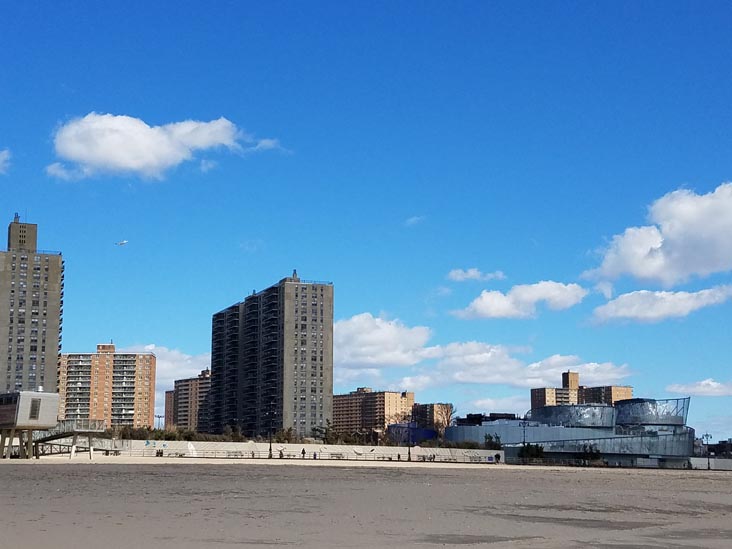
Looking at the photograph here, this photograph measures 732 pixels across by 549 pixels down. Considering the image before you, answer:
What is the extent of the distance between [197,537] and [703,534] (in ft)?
46.8

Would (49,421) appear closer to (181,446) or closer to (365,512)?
(181,446)

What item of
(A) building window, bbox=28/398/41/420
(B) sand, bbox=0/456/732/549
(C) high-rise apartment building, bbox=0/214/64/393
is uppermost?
(C) high-rise apartment building, bbox=0/214/64/393

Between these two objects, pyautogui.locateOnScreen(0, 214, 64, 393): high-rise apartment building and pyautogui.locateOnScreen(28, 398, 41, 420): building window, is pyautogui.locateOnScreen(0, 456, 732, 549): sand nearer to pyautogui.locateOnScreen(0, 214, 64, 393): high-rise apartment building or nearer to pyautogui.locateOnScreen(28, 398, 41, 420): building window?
pyautogui.locateOnScreen(28, 398, 41, 420): building window

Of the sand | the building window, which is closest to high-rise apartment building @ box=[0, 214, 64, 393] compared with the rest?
the building window

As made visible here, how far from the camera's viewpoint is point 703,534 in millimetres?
26016

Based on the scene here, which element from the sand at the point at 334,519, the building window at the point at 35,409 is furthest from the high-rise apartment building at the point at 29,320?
Result: the sand at the point at 334,519

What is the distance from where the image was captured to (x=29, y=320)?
193750 millimetres

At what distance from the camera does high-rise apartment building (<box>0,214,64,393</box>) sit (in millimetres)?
189000

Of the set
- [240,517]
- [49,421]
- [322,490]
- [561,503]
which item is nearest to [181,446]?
[49,421]

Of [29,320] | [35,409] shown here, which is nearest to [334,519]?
[35,409]

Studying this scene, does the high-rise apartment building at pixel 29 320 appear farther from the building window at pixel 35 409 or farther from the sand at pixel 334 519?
the sand at pixel 334 519

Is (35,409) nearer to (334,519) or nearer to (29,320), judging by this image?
(334,519)

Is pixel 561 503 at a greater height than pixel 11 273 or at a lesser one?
lesser

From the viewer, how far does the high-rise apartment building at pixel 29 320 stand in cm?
18900
